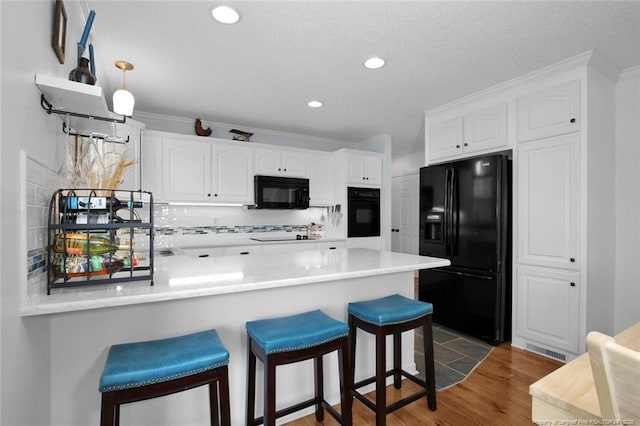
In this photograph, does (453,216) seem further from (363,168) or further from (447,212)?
(363,168)

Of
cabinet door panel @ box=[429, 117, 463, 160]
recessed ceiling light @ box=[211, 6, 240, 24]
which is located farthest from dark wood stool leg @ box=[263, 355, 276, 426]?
cabinet door panel @ box=[429, 117, 463, 160]

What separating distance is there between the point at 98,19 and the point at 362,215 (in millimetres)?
3570

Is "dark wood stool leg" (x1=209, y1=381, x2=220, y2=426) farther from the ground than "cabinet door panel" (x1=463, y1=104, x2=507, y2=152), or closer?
closer

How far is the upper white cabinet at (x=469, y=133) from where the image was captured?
2.93m

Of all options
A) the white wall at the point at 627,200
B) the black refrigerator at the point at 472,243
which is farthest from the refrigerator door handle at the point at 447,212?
the white wall at the point at 627,200

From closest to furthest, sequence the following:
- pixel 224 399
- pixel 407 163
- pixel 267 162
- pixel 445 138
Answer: pixel 224 399
pixel 445 138
pixel 267 162
pixel 407 163

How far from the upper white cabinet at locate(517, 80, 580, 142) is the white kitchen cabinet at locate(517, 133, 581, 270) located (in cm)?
8

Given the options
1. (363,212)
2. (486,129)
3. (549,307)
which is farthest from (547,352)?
(363,212)

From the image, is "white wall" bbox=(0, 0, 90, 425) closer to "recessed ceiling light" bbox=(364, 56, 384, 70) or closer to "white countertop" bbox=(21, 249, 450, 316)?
"white countertop" bbox=(21, 249, 450, 316)

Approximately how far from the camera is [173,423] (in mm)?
1441

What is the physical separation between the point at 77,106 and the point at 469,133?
3.18 m

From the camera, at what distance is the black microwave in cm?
410

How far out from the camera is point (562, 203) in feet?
8.22

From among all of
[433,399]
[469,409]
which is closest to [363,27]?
[433,399]
